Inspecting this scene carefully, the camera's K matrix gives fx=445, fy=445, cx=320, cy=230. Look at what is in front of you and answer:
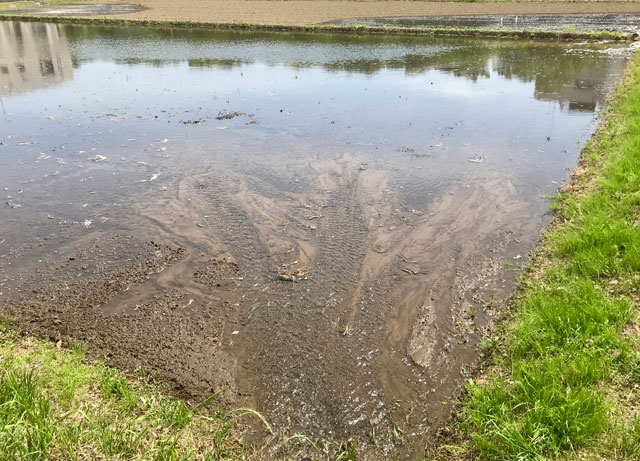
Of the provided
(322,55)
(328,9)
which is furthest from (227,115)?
(328,9)

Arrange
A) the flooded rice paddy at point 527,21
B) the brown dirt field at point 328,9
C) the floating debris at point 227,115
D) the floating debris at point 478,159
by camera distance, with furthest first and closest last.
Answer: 1. the brown dirt field at point 328,9
2. the flooded rice paddy at point 527,21
3. the floating debris at point 227,115
4. the floating debris at point 478,159

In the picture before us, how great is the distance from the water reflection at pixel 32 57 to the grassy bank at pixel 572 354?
15.9 m

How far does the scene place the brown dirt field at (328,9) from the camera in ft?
92.3

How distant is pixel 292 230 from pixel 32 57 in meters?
19.0

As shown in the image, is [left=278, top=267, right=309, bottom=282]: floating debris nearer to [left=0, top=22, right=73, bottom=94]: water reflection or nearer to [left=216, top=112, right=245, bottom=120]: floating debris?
[left=216, top=112, right=245, bottom=120]: floating debris

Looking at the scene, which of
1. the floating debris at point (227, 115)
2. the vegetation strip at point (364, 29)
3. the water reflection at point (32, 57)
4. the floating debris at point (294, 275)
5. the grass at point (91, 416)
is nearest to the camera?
the grass at point (91, 416)

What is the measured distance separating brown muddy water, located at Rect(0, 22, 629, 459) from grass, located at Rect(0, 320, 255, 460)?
0.28 meters

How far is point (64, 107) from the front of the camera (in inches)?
481

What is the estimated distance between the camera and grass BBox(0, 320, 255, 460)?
289 cm

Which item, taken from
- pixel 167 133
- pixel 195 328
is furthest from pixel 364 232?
pixel 167 133

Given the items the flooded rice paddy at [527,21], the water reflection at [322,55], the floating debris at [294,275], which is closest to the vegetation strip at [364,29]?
the water reflection at [322,55]

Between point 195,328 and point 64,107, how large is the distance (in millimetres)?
10479

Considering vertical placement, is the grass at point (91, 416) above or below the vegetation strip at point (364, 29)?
below

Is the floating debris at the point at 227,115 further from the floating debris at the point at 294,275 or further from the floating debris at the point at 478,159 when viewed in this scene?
the floating debris at the point at 294,275
